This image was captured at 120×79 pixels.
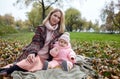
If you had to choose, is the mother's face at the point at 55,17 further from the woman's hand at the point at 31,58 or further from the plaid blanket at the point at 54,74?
the plaid blanket at the point at 54,74

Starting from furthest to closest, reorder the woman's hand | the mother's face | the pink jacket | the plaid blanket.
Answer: the mother's face → the pink jacket → the woman's hand → the plaid blanket

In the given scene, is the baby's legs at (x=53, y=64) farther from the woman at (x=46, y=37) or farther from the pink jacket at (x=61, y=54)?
the woman at (x=46, y=37)

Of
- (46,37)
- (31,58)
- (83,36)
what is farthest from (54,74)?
(83,36)

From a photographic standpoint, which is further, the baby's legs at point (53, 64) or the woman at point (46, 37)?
the woman at point (46, 37)

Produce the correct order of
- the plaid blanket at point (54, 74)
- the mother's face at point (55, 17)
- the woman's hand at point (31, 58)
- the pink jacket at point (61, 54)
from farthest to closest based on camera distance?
the mother's face at point (55, 17)
the pink jacket at point (61, 54)
the woman's hand at point (31, 58)
the plaid blanket at point (54, 74)

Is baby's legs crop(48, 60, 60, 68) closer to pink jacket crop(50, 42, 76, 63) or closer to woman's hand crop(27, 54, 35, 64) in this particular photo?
pink jacket crop(50, 42, 76, 63)

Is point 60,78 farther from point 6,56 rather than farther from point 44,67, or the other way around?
point 6,56

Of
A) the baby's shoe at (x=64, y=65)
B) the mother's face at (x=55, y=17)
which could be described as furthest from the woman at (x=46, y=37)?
the baby's shoe at (x=64, y=65)

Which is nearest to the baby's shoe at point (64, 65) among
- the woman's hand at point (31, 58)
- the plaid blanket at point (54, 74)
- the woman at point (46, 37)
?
the plaid blanket at point (54, 74)

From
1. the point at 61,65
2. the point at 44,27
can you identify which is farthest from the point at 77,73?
the point at 44,27

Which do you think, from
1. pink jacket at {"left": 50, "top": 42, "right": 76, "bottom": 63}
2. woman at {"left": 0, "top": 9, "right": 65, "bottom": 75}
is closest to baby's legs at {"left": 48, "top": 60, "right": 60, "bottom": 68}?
pink jacket at {"left": 50, "top": 42, "right": 76, "bottom": 63}

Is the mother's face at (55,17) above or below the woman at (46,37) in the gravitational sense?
above

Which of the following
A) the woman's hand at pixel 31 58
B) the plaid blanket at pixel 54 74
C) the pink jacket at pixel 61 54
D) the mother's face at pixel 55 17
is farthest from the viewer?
the mother's face at pixel 55 17

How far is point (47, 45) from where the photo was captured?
275 inches
